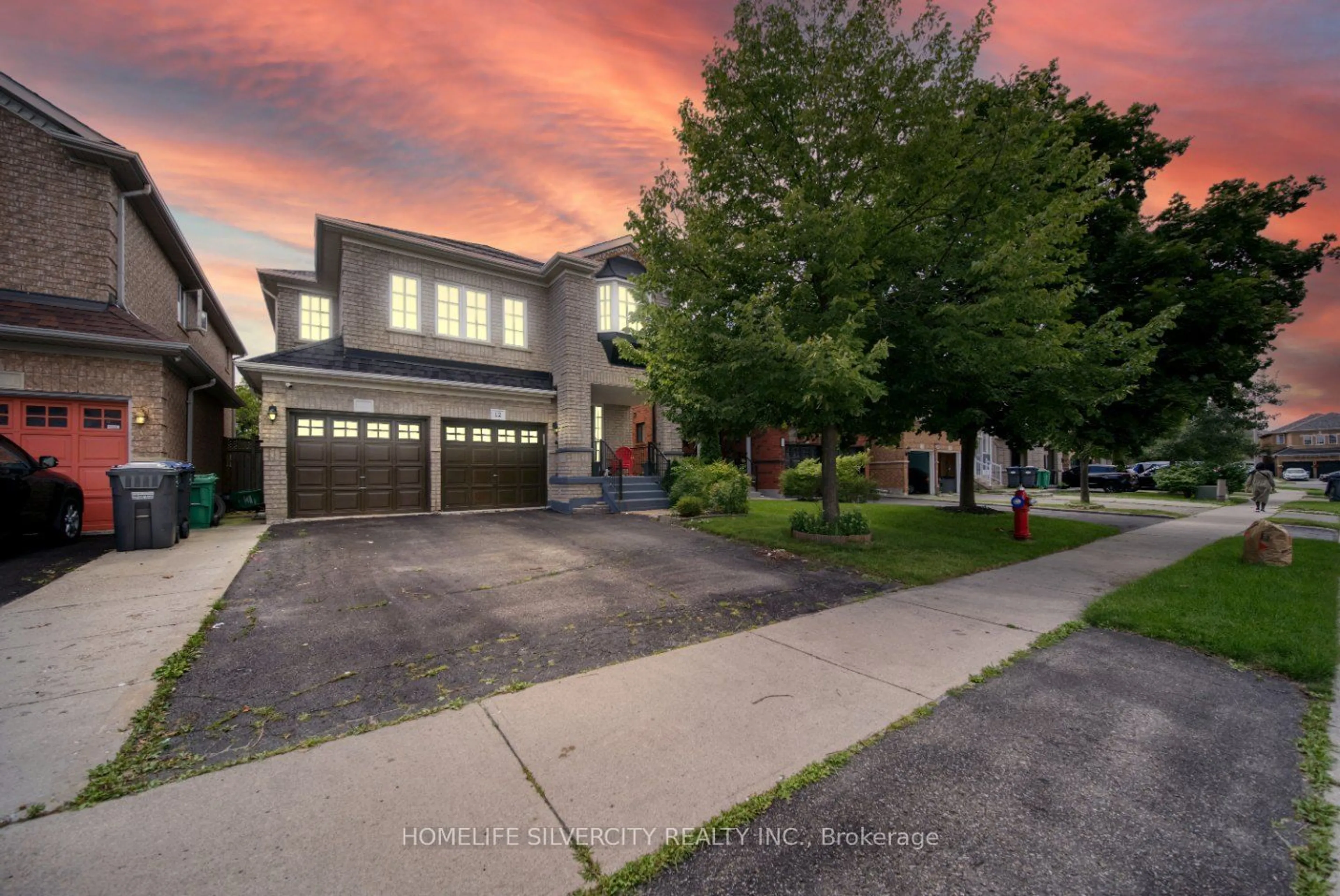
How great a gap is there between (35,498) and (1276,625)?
624 inches

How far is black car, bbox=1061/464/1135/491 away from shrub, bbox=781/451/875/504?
68.7 feet

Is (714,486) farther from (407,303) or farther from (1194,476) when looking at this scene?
(1194,476)

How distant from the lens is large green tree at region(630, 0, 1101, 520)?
7707 millimetres

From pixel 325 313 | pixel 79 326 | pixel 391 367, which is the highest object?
pixel 325 313

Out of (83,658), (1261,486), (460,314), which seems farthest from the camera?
(1261,486)

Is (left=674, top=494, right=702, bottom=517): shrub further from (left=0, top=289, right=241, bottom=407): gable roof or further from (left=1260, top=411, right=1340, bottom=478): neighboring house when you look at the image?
Result: (left=1260, top=411, right=1340, bottom=478): neighboring house

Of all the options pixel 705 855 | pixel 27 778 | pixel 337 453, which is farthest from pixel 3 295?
pixel 705 855

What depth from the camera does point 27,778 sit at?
244 cm

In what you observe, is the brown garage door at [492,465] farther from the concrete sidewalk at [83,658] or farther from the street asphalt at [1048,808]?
the street asphalt at [1048,808]

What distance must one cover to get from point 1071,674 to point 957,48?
940cm

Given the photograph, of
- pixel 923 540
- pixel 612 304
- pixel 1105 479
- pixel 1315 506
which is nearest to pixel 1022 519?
pixel 923 540

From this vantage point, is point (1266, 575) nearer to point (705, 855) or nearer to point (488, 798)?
point (705, 855)

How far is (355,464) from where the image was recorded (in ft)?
42.2

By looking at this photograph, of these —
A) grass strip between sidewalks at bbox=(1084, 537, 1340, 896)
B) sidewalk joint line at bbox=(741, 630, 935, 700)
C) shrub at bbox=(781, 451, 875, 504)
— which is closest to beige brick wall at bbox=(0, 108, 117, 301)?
sidewalk joint line at bbox=(741, 630, 935, 700)
